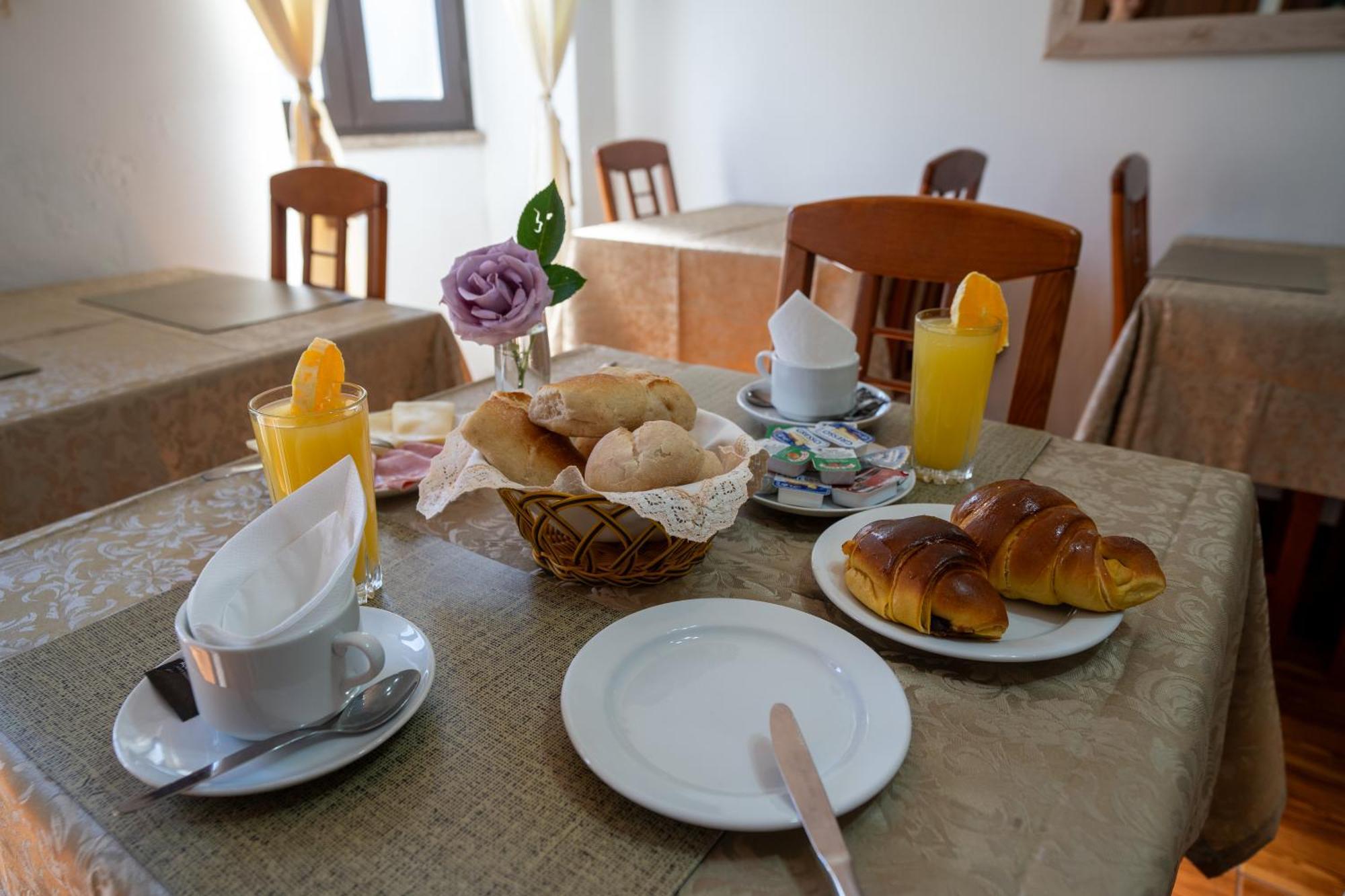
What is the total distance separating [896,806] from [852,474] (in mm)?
340

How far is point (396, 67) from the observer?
3.03 m

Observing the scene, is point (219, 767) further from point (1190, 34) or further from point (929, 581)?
point (1190, 34)

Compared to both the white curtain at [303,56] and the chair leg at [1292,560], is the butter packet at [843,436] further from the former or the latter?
the white curtain at [303,56]

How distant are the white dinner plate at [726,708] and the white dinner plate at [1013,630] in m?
0.03

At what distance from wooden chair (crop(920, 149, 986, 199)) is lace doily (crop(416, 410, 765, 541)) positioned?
1778mm

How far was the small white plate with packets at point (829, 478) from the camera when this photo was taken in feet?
2.30

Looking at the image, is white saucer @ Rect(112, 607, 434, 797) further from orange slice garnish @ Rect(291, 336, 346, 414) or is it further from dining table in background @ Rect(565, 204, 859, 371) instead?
dining table in background @ Rect(565, 204, 859, 371)

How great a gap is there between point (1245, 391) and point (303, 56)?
8.25 feet

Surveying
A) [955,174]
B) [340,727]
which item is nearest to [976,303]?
[340,727]

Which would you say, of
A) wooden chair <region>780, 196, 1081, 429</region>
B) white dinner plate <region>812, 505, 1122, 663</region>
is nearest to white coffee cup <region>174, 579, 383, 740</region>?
white dinner plate <region>812, 505, 1122, 663</region>

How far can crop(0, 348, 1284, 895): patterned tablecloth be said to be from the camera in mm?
388

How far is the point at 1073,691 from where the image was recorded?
0.50m

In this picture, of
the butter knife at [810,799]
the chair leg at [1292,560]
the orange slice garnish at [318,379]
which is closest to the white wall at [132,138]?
the orange slice garnish at [318,379]

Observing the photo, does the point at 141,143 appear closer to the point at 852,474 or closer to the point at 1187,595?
the point at 852,474
